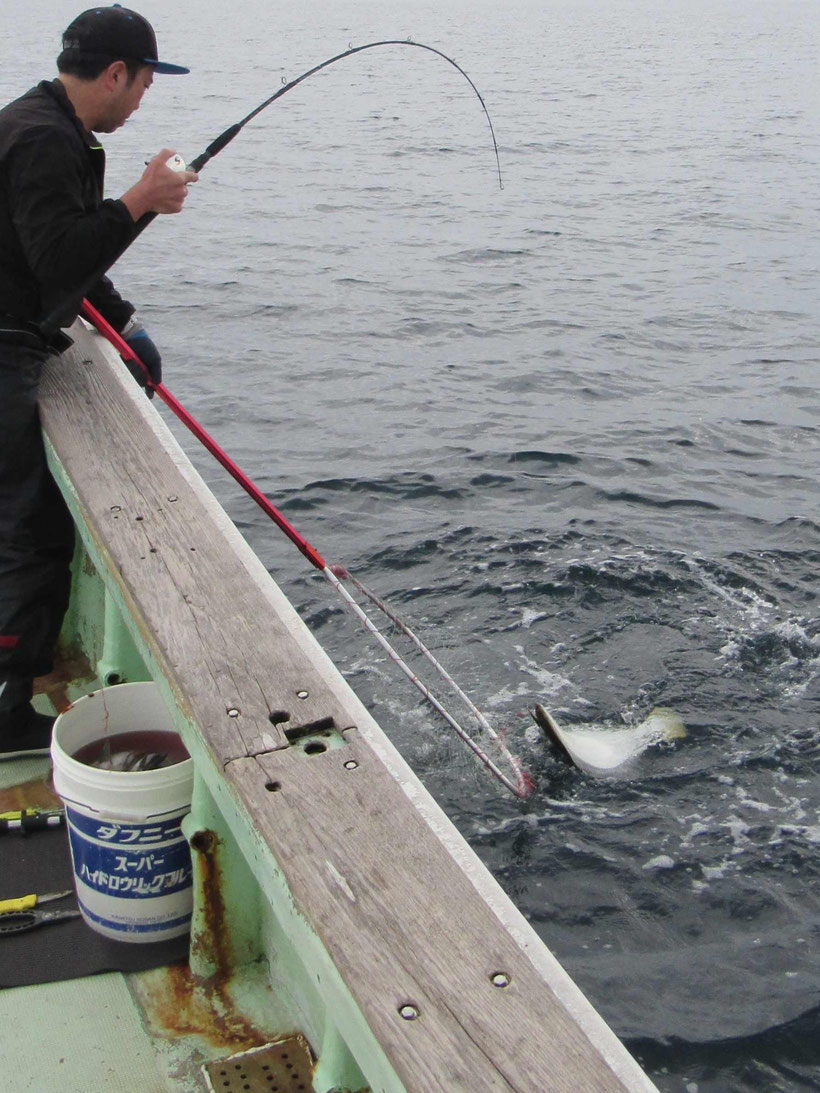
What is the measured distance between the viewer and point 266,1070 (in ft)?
8.22

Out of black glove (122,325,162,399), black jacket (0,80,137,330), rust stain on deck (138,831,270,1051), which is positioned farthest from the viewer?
black glove (122,325,162,399)

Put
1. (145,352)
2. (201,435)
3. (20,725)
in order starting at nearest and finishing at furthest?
(20,725) < (201,435) < (145,352)

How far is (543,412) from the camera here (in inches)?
412

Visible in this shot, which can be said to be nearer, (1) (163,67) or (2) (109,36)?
(2) (109,36)

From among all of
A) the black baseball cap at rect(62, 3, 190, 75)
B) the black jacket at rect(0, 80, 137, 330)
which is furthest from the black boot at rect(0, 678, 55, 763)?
the black baseball cap at rect(62, 3, 190, 75)

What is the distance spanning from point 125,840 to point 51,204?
1715 mm

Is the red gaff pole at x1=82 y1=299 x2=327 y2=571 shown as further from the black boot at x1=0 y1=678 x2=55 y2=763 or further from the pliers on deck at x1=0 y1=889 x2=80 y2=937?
the pliers on deck at x1=0 y1=889 x2=80 y2=937

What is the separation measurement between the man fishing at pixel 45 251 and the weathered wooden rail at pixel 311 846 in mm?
222

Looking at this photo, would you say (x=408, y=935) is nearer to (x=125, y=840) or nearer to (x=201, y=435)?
(x=125, y=840)

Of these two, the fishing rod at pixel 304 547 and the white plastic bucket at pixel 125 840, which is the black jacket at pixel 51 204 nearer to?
the fishing rod at pixel 304 547

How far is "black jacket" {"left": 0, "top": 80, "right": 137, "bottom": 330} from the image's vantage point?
125 inches

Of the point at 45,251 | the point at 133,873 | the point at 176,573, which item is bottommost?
the point at 133,873

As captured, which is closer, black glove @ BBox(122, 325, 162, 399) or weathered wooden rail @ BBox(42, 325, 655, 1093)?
weathered wooden rail @ BBox(42, 325, 655, 1093)

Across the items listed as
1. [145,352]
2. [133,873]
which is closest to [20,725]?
[133,873]
